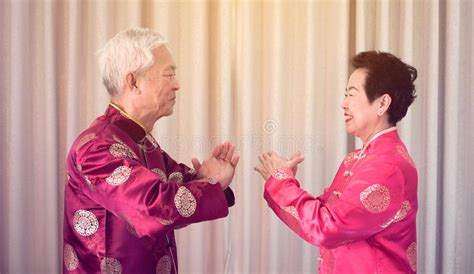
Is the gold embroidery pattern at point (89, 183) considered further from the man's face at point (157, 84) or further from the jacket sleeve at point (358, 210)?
the jacket sleeve at point (358, 210)

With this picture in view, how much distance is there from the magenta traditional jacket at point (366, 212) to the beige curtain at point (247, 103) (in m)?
1.03

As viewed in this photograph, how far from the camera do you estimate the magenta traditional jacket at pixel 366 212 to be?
1507mm

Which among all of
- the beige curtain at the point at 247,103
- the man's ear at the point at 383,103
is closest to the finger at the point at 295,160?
the man's ear at the point at 383,103

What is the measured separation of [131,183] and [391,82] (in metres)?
0.88

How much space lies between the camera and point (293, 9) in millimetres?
2715

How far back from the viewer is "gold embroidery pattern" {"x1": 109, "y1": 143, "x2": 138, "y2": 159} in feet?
4.66

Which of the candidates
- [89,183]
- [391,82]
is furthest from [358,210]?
[89,183]

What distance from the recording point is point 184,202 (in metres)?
1.40

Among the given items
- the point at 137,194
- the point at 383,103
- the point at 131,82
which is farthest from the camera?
the point at 383,103

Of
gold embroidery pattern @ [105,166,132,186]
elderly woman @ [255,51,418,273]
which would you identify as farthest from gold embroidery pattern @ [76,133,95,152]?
elderly woman @ [255,51,418,273]

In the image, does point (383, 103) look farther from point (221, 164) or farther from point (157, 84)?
point (157, 84)

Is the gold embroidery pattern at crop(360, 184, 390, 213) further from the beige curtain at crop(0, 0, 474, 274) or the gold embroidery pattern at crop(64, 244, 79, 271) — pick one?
the beige curtain at crop(0, 0, 474, 274)

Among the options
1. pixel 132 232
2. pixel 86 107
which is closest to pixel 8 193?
pixel 86 107

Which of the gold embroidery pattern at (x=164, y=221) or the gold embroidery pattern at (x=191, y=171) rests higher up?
the gold embroidery pattern at (x=191, y=171)
